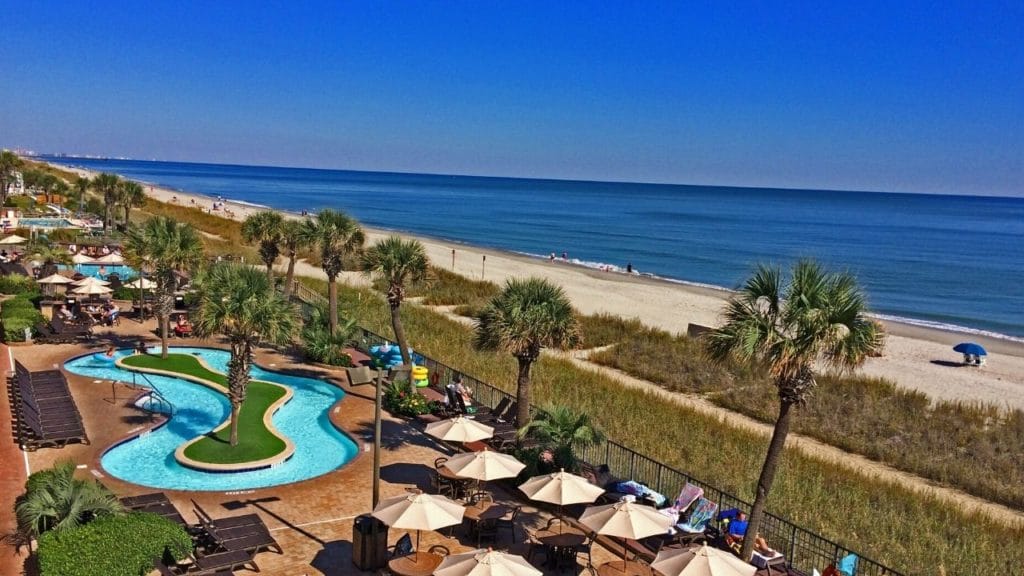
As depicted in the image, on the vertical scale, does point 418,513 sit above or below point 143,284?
above

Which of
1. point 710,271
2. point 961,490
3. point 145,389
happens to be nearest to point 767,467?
point 961,490

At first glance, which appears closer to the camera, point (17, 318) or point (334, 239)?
point (17, 318)

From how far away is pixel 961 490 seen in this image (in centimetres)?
2027

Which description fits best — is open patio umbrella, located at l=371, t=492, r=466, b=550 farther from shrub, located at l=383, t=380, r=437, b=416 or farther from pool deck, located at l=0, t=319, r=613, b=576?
shrub, located at l=383, t=380, r=437, b=416

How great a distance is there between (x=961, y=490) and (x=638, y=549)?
476 inches

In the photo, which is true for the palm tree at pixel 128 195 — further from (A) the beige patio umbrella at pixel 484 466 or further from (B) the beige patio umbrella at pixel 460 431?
(A) the beige patio umbrella at pixel 484 466

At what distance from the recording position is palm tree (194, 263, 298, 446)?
17156 mm

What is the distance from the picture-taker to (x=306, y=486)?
1600 centimetres

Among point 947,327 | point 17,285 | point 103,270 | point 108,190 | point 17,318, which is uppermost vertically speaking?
point 108,190

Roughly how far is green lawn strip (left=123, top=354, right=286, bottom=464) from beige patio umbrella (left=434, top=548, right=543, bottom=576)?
8.52m

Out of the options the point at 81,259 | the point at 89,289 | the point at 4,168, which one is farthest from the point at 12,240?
the point at 4,168

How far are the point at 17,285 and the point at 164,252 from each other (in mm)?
13807

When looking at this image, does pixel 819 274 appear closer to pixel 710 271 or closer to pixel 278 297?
pixel 278 297

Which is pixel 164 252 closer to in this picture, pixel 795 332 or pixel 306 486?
pixel 306 486
